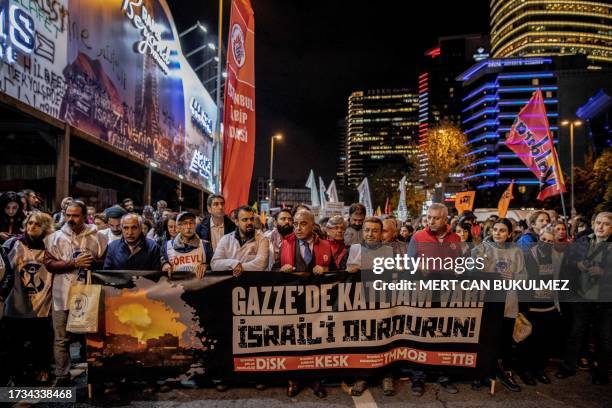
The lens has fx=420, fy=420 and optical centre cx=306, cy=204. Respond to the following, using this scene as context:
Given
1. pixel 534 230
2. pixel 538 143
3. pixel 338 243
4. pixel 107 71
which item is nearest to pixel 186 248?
pixel 338 243

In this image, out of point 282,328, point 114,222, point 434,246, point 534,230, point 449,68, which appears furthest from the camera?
point 449,68

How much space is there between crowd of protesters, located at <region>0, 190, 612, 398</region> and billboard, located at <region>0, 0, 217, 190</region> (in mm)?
5752

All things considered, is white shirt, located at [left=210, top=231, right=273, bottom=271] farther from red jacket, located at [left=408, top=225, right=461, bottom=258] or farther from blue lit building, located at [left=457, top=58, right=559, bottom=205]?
blue lit building, located at [left=457, top=58, right=559, bottom=205]

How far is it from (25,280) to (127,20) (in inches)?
599

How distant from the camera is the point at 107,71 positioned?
14914 mm

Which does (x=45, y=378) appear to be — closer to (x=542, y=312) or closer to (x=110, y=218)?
(x=110, y=218)

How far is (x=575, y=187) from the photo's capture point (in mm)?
43281

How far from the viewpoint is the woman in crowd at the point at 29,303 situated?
4.47 m

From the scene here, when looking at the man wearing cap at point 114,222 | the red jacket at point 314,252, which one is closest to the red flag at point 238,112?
the red jacket at point 314,252

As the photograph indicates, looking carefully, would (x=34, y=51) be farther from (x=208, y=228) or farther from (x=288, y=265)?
(x=288, y=265)

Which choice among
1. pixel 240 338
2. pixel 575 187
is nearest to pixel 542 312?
pixel 240 338

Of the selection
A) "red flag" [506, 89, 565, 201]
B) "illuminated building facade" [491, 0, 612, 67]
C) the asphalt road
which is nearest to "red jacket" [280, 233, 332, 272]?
the asphalt road

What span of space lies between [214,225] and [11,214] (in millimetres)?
2669

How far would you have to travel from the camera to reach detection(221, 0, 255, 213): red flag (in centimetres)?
522
